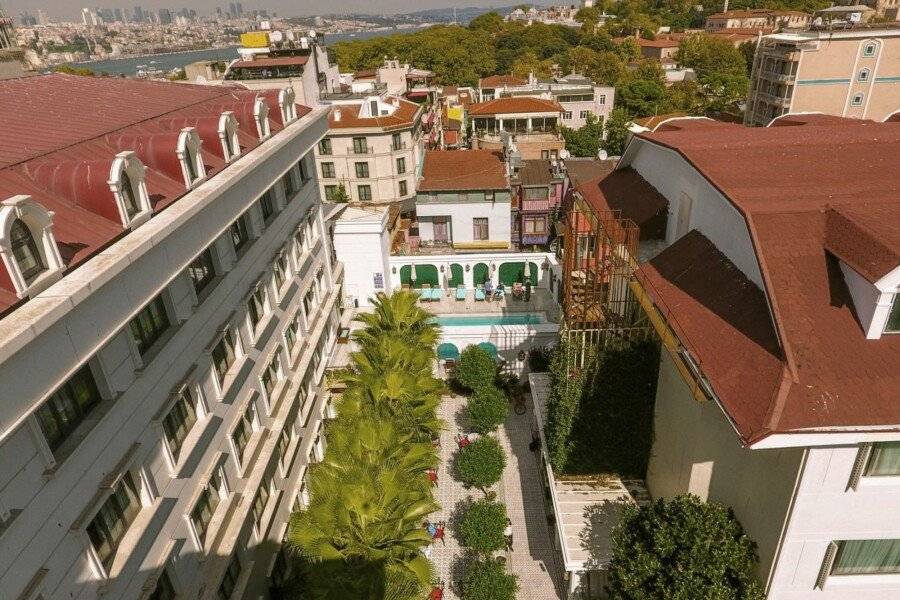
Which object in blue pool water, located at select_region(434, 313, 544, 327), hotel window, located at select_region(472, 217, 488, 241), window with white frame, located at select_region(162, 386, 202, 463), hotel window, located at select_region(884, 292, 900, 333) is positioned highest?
hotel window, located at select_region(884, 292, 900, 333)

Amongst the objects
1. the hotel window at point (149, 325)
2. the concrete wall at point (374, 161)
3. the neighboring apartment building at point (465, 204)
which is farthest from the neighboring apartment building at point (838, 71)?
the hotel window at point (149, 325)

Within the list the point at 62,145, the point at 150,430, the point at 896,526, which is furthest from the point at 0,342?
the point at 896,526

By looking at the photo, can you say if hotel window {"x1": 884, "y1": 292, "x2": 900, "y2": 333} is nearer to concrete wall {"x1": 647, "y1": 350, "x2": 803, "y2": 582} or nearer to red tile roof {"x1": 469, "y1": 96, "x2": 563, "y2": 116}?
concrete wall {"x1": 647, "y1": 350, "x2": 803, "y2": 582}

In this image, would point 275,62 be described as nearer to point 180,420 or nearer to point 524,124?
point 524,124

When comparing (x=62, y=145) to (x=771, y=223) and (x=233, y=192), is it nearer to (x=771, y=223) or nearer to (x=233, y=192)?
(x=233, y=192)

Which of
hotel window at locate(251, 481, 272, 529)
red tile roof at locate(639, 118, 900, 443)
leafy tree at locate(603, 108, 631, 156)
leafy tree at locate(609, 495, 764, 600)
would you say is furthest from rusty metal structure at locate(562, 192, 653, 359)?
leafy tree at locate(603, 108, 631, 156)

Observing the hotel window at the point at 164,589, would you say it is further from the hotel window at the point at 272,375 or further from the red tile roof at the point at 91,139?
the red tile roof at the point at 91,139

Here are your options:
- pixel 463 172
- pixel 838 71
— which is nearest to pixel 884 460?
pixel 463 172
